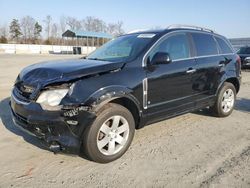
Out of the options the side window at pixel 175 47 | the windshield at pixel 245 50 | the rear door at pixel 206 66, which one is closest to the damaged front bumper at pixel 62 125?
the side window at pixel 175 47

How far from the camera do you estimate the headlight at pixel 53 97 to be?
149 inches

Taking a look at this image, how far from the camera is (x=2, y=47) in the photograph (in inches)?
2334

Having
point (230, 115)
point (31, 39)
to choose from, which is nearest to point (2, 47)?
point (31, 39)

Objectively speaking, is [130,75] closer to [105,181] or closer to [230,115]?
[105,181]

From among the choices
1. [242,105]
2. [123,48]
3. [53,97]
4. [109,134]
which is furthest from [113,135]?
[242,105]

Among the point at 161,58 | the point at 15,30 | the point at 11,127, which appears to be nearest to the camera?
the point at 161,58

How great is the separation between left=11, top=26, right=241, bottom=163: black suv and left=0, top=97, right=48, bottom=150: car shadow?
0.50 metres

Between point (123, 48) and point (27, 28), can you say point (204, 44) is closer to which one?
point (123, 48)

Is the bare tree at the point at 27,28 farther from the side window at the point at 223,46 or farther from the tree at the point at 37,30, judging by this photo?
the side window at the point at 223,46

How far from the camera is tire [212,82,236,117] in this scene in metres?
6.31

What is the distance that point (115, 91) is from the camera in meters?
4.04

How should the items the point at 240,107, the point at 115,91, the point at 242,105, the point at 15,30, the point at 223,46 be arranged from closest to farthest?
the point at 115,91 < the point at 223,46 < the point at 240,107 < the point at 242,105 < the point at 15,30

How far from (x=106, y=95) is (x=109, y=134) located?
0.58 meters

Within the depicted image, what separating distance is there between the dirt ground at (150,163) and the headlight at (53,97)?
0.87m
